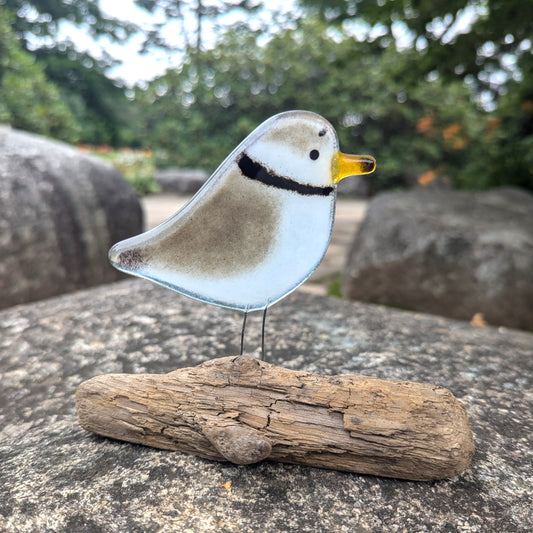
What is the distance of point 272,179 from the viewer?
1188mm

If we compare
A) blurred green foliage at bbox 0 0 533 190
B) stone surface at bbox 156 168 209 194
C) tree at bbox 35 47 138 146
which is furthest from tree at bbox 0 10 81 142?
tree at bbox 35 47 138 146

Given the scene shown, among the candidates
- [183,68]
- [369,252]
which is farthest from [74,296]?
[183,68]

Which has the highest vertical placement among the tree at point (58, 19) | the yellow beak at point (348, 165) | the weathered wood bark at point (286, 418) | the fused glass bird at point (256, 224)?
the tree at point (58, 19)

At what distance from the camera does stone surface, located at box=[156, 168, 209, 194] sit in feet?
29.9

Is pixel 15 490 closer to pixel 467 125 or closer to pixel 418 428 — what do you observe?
pixel 418 428

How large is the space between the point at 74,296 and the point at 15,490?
135cm

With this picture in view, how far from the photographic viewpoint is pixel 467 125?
8945 mm

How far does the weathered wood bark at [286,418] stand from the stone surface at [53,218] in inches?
57.7

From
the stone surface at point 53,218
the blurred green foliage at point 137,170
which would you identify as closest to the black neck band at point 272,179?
the stone surface at point 53,218

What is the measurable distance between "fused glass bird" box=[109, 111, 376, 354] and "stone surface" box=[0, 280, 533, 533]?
448mm

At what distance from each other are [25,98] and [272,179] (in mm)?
8257

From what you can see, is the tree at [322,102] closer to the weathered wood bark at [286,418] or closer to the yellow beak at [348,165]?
the yellow beak at [348,165]

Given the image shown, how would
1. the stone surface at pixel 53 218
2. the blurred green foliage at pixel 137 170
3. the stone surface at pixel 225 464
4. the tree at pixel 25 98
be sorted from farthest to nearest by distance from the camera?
the blurred green foliage at pixel 137 170
the tree at pixel 25 98
the stone surface at pixel 53 218
the stone surface at pixel 225 464

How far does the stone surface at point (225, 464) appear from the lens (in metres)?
0.97
